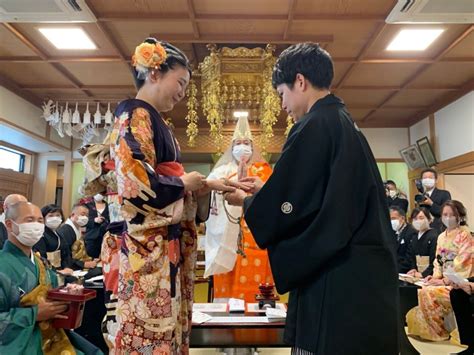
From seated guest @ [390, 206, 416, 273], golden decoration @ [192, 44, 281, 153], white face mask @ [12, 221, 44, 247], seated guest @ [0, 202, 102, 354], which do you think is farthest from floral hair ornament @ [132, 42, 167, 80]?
seated guest @ [390, 206, 416, 273]

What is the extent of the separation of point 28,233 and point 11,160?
6438 millimetres

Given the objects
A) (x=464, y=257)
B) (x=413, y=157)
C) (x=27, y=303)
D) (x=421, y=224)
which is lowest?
(x=27, y=303)

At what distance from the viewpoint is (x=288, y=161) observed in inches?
44.3

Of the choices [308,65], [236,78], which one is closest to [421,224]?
[236,78]

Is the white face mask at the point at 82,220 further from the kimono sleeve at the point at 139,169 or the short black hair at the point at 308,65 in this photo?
the short black hair at the point at 308,65

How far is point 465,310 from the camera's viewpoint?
3.42 meters

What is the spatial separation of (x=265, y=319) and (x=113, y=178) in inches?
53.4

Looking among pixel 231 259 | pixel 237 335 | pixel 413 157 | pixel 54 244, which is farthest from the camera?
pixel 413 157

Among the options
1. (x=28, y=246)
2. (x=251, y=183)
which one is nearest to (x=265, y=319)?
(x=251, y=183)

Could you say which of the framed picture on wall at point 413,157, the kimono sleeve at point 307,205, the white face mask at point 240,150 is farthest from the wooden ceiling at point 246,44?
the kimono sleeve at point 307,205

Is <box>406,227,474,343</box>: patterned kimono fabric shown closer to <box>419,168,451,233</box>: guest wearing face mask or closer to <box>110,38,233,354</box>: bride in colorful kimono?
<box>419,168,451,233</box>: guest wearing face mask

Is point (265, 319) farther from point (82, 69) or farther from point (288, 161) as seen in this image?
point (82, 69)

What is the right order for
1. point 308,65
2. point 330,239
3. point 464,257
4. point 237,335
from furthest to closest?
point 464,257 < point 237,335 < point 308,65 < point 330,239

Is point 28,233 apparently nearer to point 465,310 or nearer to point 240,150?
point 240,150
